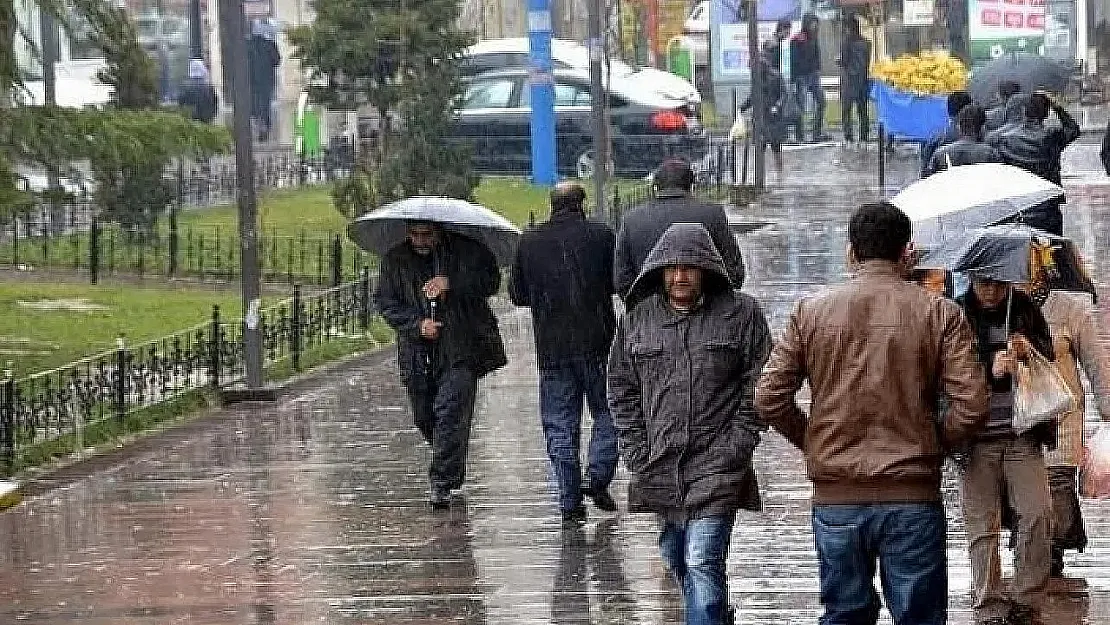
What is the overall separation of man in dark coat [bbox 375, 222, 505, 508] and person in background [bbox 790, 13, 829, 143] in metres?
27.8

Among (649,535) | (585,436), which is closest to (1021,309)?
(649,535)

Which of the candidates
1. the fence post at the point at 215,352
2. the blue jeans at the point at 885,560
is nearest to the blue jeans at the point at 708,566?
the blue jeans at the point at 885,560

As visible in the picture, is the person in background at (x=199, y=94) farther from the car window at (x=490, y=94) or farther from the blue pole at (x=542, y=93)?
the blue pole at (x=542, y=93)

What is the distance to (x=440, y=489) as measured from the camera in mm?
13461

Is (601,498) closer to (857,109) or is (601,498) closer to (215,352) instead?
(215,352)

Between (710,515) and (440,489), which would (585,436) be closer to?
(440,489)

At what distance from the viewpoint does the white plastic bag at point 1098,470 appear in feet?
31.0

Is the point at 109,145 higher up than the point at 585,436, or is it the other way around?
the point at 109,145

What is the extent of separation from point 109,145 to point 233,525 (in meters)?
7.13

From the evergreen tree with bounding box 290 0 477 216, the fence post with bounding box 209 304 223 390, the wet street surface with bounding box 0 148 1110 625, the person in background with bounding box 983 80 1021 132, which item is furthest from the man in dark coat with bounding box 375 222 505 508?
the evergreen tree with bounding box 290 0 477 216

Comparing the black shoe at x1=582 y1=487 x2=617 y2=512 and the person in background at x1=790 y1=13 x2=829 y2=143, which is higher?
the person in background at x1=790 y1=13 x2=829 y2=143

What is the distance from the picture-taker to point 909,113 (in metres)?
37.4

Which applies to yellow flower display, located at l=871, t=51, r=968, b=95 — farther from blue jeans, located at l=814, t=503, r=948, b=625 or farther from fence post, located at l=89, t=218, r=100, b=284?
blue jeans, located at l=814, t=503, r=948, b=625

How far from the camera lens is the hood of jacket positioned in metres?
9.08
